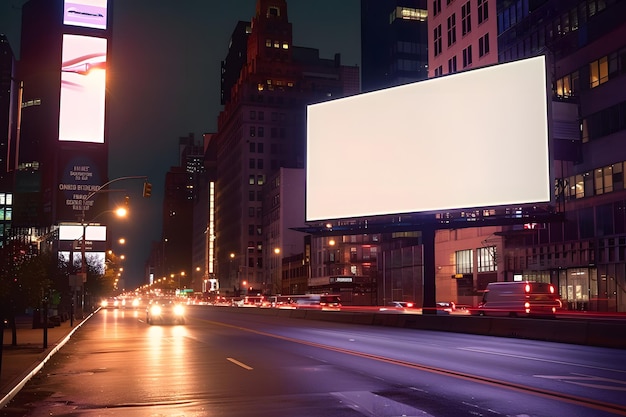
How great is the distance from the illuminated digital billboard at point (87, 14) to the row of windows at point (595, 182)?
328 feet

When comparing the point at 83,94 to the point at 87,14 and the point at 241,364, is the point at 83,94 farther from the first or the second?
the point at 241,364

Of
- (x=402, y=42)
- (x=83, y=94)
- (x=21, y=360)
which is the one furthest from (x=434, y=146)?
(x=83, y=94)

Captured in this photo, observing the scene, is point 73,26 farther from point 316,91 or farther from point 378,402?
point 378,402

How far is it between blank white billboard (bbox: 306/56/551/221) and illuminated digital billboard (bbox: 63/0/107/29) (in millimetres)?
99013

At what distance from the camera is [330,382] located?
1334 cm

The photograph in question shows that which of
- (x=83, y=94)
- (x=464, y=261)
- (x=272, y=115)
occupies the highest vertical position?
(x=272, y=115)

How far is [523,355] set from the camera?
19172mm

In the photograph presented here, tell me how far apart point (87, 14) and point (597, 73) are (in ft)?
341

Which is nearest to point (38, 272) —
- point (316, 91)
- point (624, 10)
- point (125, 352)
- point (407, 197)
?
point (125, 352)

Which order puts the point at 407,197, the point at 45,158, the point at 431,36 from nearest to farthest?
the point at 407,197 < the point at 431,36 < the point at 45,158

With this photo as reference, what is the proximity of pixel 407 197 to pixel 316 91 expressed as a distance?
141m

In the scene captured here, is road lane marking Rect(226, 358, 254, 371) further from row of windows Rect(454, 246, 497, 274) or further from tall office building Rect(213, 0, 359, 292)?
tall office building Rect(213, 0, 359, 292)

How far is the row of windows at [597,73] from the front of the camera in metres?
56.2

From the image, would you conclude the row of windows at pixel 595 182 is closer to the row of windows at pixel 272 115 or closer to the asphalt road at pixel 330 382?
the asphalt road at pixel 330 382
